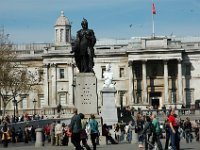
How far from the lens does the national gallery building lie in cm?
8981

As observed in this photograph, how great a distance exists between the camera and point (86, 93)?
28891mm

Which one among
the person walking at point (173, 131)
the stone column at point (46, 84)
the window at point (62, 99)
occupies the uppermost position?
the stone column at point (46, 84)

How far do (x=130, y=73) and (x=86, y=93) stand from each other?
62215 mm

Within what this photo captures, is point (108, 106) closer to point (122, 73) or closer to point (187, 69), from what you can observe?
point (187, 69)

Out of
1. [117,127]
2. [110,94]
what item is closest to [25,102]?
[110,94]

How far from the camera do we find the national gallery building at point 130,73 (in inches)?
3536

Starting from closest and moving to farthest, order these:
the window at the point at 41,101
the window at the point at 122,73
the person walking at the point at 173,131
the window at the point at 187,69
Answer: the person walking at the point at 173,131, the window at the point at 187,69, the window at the point at 122,73, the window at the point at 41,101

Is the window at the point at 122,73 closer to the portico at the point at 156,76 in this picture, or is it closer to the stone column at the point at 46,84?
the portico at the point at 156,76

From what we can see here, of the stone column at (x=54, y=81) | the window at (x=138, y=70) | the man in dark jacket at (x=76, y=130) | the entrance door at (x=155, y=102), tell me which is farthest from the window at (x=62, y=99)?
the man in dark jacket at (x=76, y=130)

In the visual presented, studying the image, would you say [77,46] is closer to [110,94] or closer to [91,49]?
[91,49]

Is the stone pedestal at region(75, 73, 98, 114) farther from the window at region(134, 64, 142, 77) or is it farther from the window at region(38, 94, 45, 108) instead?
the window at region(38, 94, 45, 108)

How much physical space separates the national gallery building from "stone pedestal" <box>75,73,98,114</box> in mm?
58786

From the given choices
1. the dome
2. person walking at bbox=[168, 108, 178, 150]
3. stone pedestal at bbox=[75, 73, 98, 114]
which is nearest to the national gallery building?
the dome

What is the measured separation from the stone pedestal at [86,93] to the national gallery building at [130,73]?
58786 millimetres
